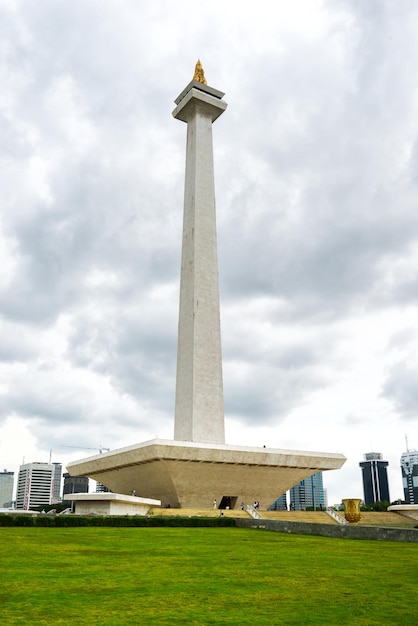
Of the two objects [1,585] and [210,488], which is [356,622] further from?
[210,488]

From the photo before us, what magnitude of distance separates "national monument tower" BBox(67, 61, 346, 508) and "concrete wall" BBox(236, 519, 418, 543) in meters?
10.7

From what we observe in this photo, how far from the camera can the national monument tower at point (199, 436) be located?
3216 centimetres

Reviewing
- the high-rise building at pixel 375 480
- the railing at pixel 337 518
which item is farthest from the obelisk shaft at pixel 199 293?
the high-rise building at pixel 375 480

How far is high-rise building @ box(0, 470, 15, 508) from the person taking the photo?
523 ft

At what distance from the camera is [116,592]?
714 centimetres

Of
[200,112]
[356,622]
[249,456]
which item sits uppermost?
[200,112]

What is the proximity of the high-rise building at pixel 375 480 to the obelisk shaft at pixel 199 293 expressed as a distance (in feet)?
209

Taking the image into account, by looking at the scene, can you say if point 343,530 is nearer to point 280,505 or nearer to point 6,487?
point 280,505

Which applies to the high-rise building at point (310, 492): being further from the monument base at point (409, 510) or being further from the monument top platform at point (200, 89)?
the monument top platform at point (200, 89)

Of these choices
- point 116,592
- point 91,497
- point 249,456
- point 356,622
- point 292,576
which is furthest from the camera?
point 249,456

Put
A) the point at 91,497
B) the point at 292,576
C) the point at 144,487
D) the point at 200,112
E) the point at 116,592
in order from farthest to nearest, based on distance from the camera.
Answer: the point at 200,112 < the point at 144,487 < the point at 91,497 < the point at 292,576 < the point at 116,592

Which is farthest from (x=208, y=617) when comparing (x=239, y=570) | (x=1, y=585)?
(x=239, y=570)

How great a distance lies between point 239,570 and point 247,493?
1081 inches

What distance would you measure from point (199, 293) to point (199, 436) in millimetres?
8772
